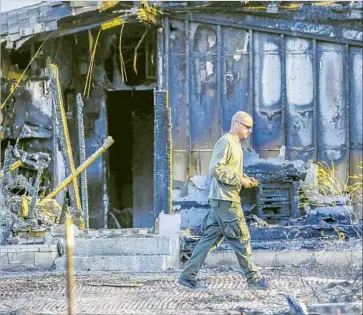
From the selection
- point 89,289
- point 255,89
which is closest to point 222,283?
point 89,289

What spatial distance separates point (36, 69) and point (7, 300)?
34.9 feet

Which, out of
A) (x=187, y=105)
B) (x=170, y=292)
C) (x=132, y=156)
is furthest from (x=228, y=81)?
(x=170, y=292)

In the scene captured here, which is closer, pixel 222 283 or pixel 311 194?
pixel 222 283

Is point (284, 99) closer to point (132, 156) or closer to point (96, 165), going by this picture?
point (96, 165)

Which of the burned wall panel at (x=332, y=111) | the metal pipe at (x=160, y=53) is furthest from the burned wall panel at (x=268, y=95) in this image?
the metal pipe at (x=160, y=53)

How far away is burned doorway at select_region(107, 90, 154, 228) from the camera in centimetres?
2431

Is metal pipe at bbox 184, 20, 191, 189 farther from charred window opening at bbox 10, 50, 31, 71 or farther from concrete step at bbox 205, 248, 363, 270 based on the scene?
concrete step at bbox 205, 248, 363, 270

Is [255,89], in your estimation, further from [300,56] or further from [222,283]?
[222,283]

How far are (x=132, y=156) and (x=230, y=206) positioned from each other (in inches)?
538

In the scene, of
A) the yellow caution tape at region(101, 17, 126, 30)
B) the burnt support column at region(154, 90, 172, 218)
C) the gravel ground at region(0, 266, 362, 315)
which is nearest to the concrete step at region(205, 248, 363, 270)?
the gravel ground at region(0, 266, 362, 315)

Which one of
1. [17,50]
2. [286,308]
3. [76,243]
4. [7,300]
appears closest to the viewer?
[286,308]

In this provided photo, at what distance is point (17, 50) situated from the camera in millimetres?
21688

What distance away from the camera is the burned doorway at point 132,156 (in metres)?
24.3

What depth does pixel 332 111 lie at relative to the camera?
20500mm
